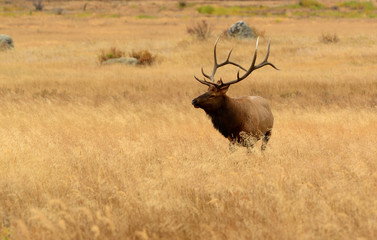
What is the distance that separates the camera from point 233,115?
8656 millimetres

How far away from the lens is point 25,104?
1414 centimetres

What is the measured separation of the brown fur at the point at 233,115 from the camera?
843cm

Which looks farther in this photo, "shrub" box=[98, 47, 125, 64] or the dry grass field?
"shrub" box=[98, 47, 125, 64]

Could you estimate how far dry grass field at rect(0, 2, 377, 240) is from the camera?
508cm

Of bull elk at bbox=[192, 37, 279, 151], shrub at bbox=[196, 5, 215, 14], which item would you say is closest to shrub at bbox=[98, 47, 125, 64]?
bull elk at bbox=[192, 37, 279, 151]

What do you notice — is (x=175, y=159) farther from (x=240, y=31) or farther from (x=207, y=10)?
(x=207, y=10)

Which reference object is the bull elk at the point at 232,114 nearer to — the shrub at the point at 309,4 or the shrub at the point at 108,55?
the shrub at the point at 108,55

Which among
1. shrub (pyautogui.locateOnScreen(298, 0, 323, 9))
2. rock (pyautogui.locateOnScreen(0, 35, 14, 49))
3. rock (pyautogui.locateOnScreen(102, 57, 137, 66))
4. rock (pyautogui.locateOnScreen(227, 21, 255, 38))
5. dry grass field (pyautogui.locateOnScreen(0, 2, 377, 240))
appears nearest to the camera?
dry grass field (pyautogui.locateOnScreen(0, 2, 377, 240))

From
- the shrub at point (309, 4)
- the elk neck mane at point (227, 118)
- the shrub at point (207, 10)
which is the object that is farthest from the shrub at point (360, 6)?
the elk neck mane at point (227, 118)

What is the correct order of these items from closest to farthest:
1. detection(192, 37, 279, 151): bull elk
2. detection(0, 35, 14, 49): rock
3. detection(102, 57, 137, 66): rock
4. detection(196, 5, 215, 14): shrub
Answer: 1. detection(192, 37, 279, 151): bull elk
2. detection(102, 57, 137, 66): rock
3. detection(0, 35, 14, 49): rock
4. detection(196, 5, 215, 14): shrub

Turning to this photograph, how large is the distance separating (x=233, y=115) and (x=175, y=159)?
201cm

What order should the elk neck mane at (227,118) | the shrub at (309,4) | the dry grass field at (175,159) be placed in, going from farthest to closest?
the shrub at (309,4) < the elk neck mane at (227,118) < the dry grass field at (175,159)

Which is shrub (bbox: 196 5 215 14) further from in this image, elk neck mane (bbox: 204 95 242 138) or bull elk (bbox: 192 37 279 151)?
elk neck mane (bbox: 204 95 242 138)

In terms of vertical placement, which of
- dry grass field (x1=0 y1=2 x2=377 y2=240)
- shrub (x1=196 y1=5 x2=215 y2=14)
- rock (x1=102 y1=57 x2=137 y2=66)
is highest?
dry grass field (x1=0 y1=2 x2=377 y2=240)
